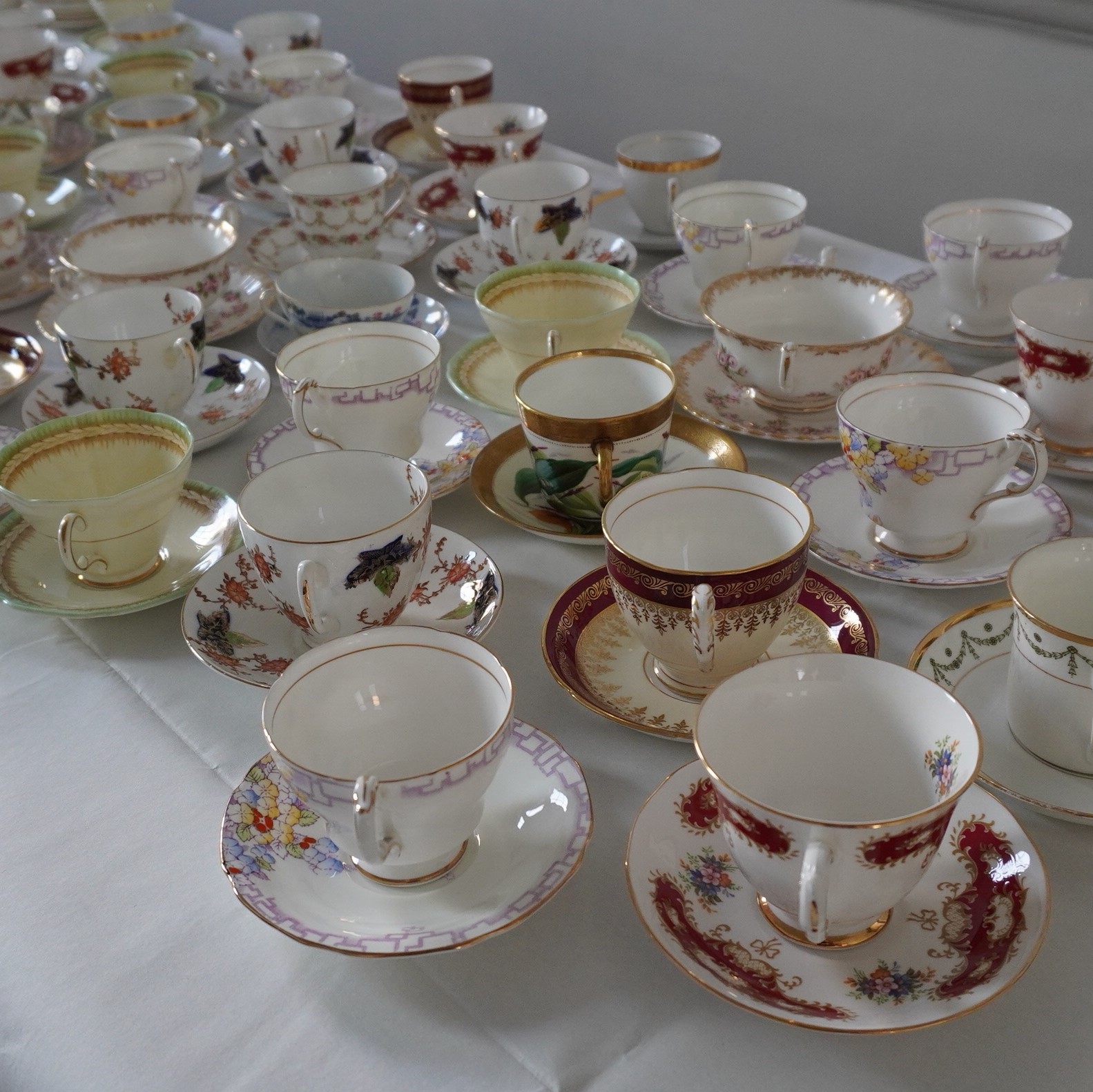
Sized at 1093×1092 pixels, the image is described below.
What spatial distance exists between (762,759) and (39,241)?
1092mm

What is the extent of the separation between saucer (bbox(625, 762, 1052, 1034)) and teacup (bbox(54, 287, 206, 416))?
1.89 ft

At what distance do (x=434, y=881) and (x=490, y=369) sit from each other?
1.82ft

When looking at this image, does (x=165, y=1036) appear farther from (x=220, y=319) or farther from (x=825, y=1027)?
(x=220, y=319)

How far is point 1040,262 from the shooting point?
932mm

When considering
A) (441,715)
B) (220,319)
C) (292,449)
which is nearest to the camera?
(441,715)

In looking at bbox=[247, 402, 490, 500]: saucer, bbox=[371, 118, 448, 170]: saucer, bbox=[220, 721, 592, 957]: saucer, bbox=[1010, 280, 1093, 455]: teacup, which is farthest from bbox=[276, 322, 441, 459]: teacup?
bbox=[371, 118, 448, 170]: saucer

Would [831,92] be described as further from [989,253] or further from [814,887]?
[814,887]

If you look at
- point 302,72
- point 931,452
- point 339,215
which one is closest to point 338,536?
point 931,452

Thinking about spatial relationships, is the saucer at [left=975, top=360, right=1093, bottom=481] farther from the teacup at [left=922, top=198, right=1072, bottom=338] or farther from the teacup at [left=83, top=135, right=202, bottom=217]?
the teacup at [left=83, top=135, right=202, bottom=217]

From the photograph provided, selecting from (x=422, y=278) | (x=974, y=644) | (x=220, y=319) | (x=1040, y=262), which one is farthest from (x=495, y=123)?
(x=974, y=644)

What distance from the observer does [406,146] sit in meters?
1.48

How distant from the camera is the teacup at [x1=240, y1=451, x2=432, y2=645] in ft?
2.17

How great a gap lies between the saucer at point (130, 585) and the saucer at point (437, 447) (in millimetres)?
47

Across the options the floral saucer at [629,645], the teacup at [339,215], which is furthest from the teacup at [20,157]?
the floral saucer at [629,645]
